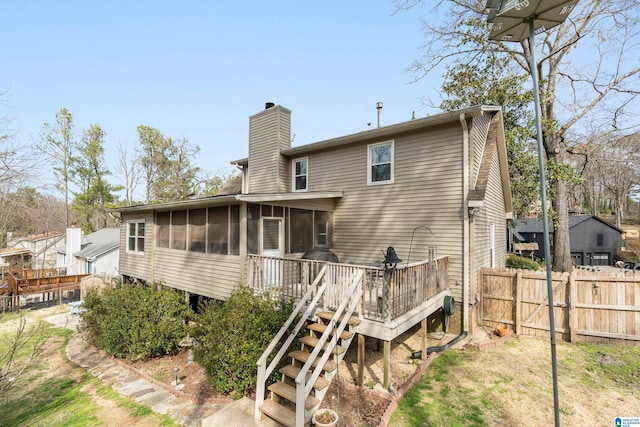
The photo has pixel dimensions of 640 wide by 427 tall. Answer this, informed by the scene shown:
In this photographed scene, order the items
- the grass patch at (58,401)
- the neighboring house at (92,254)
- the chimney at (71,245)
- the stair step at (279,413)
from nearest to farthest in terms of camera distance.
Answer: the stair step at (279,413) < the grass patch at (58,401) < the neighboring house at (92,254) < the chimney at (71,245)

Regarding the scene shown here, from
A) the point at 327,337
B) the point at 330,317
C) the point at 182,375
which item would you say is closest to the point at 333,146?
the point at 330,317

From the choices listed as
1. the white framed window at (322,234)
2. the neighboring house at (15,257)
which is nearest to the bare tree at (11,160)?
the white framed window at (322,234)

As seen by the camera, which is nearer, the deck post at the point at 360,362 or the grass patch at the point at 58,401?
the grass patch at the point at 58,401

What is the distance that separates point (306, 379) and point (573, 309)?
7.50m

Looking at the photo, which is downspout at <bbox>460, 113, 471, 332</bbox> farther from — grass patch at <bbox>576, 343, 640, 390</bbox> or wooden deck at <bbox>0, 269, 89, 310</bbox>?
wooden deck at <bbox>0, 269, 89, 310</bbox>

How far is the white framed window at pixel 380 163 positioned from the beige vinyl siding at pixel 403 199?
0.16 metres

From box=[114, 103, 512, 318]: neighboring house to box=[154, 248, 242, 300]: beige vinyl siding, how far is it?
0.11ft

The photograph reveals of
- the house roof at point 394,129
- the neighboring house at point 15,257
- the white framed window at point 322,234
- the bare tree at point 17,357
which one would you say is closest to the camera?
the bare tree at point 17,357

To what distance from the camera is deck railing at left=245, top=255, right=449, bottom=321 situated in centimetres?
574

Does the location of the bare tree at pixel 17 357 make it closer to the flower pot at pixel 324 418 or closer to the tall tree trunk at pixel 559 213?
the flower pot at pixel 324 418

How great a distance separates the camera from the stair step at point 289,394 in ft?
15.2

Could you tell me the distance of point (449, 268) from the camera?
841 centimetres

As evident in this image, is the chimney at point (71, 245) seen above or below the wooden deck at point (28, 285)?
above

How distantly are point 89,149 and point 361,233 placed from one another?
92.9 feet
